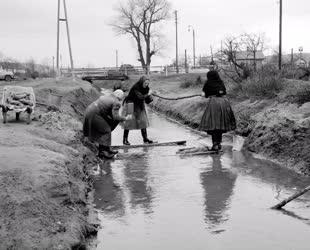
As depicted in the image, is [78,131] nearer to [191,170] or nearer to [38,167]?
[191,170]

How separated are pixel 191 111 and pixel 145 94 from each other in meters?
8.86

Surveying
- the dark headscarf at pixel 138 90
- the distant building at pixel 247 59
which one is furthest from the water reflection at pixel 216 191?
the distant building at pixel 247 59

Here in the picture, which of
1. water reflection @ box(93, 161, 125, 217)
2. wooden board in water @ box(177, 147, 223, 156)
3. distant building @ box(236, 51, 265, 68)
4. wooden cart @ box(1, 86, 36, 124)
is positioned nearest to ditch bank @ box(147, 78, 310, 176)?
wooden board in water @ box(177, 147, 223, 156)

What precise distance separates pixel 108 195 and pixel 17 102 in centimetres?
665

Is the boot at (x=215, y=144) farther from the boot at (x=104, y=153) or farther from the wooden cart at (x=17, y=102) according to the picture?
the wooden cart at (x=17, y=102)

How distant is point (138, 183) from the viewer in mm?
10609

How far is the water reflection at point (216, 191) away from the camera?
8204 mm

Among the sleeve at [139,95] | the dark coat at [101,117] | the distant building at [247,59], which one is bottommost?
the dark coat at [101,117]

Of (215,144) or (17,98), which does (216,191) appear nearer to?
(215,144)

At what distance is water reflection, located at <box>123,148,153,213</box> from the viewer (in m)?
9.09

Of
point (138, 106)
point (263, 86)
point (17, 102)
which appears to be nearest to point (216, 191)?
point (138, 106)

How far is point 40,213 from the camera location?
22.2ft

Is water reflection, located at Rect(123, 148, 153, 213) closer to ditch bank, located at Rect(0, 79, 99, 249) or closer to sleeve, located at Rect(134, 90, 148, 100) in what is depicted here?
ditch bank, located at Rect(0, 79, 99, 249)

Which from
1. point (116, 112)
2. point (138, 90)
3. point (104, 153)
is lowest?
point (104, 153)
